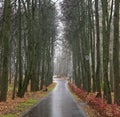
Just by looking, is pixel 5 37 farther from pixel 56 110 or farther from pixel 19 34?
pixel 56 110

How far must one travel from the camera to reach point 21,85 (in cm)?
2634

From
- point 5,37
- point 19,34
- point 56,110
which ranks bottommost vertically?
point 56,110

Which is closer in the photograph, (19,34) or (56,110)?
(56,110)

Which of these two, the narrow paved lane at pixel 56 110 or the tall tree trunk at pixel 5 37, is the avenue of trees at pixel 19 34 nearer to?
the tall tree trunk at pixel 5 37

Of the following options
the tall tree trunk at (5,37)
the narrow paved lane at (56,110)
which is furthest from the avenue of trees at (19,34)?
the narrow paved lane at (56,110)

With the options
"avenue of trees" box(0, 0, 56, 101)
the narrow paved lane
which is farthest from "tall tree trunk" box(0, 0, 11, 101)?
the narrow paved lane

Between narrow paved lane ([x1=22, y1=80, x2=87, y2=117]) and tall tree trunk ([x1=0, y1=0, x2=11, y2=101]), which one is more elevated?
tall tree trunk ([x1=0, y1=0, x2=11, y2=101])

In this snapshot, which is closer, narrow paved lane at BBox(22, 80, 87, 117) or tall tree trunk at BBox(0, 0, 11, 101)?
narrow paved lane at BBox(22, 80, 87, 117)

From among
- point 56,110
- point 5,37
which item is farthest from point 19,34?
point 56,110

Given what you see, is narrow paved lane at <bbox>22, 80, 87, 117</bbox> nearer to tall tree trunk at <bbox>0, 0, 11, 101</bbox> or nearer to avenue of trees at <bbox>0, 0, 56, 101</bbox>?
tall tree trunk at <bbox>0, 0, 11, 101</bbox>

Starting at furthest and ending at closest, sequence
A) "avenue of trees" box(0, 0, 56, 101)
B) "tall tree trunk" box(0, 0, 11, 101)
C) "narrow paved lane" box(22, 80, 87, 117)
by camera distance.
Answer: "avenue of trees" box(0, 0, 56, 101)
"tall tree trunk" box(0, 0, 11, 101)
"narrow paved lane" box(22, 80, 87, 117)

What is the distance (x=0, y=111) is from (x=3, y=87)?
482 centimetres

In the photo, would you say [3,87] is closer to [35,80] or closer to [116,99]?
[116,99]

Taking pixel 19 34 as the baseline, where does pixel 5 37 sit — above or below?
below
